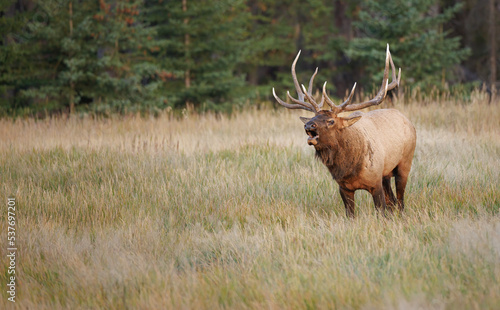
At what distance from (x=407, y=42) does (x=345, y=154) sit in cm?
1387

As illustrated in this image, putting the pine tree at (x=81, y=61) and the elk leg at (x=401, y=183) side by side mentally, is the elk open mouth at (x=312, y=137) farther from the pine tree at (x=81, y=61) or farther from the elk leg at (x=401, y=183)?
the pine tree at (x=81, y=61)

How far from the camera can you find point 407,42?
17641 millimetres

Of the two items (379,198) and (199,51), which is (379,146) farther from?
(199,51)

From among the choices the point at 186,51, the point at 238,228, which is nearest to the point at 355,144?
the point at 238,228

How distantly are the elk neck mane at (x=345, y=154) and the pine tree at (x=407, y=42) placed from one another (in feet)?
40.7

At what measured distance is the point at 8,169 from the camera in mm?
7520

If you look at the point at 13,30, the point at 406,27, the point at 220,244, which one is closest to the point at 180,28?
the point at 13,30

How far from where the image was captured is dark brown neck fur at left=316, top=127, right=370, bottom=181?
4973mm

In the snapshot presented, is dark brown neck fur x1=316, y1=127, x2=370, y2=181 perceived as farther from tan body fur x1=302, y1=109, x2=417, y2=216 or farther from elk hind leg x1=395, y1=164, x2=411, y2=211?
elk hind leg x1=395, y1=164, x2=411, y2=211

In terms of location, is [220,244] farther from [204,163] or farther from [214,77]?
[214,77]

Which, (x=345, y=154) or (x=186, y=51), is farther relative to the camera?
(x=186, y=51)

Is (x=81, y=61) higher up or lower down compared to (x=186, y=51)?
lower down

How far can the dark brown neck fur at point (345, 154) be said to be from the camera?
4973mm

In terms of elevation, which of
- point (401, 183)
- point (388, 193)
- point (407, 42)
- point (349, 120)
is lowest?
point (388, 193)
